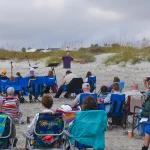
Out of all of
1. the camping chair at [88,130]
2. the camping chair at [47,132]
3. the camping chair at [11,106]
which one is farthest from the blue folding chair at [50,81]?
the camping chair at [47,132]

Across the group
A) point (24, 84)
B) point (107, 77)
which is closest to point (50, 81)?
point (24, 84)

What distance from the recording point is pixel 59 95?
1600 centimetres

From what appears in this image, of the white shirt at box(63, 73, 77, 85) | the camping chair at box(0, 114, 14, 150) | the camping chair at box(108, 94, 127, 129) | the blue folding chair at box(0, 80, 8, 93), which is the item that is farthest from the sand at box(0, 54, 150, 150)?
the camping chair at box(0, 114, 14, 150)

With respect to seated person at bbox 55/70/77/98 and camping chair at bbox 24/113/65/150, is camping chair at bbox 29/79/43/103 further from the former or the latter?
camping chair at bbox 24/113/65/150

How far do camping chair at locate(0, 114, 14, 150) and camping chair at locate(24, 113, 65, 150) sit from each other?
0.74 feet

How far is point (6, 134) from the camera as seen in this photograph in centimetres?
677

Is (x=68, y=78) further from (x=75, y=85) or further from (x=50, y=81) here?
(x=50, y=81)

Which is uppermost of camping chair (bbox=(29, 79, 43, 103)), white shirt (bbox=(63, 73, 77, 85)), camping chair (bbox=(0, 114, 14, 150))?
white shirt (bbox=(63, 73, 77, 85))

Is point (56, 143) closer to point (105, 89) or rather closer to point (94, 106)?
point (94, 106)

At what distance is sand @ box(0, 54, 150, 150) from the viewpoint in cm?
874

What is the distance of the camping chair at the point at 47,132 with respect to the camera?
22.1 feet

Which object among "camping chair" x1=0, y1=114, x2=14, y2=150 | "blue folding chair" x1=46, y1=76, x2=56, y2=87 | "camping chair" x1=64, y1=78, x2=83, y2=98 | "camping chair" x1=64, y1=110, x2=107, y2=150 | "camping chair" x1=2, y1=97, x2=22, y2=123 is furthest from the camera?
"blue folding chair" x1=46, y1=76, x2=56, y2=87

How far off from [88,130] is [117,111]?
9.53 ft

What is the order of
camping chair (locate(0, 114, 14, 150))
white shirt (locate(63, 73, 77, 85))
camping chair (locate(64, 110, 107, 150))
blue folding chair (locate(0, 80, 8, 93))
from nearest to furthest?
1. camping chair (locate(0, 114, 14, 150))
2. camping chair (locate(64, 110, 107, 150))
3. blue folding chair (locate(0, 80, 8, 93))
4. white shirt (locate(63, 73, 77, 85))
